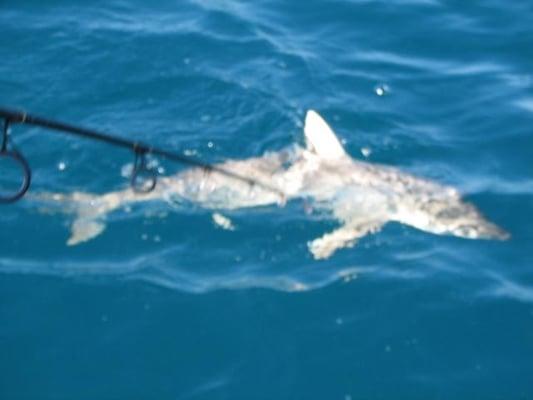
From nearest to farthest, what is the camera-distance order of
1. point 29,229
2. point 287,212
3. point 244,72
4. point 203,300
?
point 203,300
point 29,229
point 287,212
point 244,72

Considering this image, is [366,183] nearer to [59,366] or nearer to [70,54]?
[59,366]

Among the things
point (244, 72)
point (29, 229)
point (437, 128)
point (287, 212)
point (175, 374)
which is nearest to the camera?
point (175, 374)

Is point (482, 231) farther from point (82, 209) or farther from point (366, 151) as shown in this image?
point (82, 209)

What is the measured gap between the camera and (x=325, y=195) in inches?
311

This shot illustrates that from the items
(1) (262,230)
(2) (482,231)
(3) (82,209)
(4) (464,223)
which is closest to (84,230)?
(3) (82,209)

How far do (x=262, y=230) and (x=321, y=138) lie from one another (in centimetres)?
135

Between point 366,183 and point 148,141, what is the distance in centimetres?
242

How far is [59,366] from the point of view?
5.72m

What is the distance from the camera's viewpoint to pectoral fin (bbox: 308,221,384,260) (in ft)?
22.9

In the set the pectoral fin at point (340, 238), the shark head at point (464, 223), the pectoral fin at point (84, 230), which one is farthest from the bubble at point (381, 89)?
the pectoral fin at point (84, 230)

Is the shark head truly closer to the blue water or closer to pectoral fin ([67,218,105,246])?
the blue water

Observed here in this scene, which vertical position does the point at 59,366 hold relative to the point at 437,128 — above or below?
A: below

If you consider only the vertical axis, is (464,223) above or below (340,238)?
above

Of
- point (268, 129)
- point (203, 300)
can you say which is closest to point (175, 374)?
point (203, 300)
